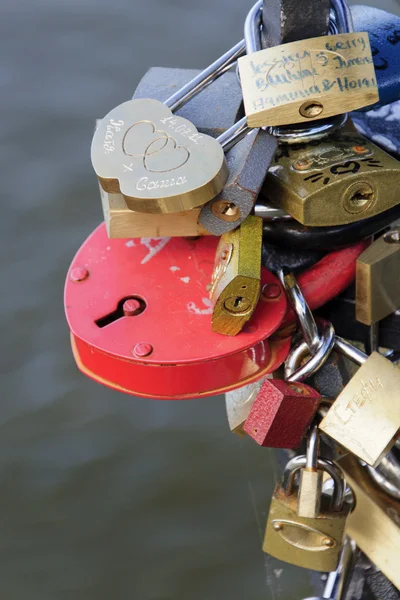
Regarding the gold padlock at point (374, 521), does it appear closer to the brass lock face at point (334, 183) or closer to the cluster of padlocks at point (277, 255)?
the cluster of padlocks at point (277, 255)

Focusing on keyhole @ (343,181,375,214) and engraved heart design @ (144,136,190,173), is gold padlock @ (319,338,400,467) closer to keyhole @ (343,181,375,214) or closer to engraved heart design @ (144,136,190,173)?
keyhole @ (343,181,375,214)

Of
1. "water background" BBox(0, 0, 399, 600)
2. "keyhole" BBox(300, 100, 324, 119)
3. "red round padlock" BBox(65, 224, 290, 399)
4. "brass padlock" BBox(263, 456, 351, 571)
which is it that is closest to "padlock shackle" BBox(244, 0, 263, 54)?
"keyhole" BBox(300, 100, 324, 119)

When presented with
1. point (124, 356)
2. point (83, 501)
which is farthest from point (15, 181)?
point (124, 356)

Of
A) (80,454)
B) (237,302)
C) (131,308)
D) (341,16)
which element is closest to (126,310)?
(131,308)

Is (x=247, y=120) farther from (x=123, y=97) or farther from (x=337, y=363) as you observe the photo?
(x=123, y=97)

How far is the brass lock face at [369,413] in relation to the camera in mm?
1000

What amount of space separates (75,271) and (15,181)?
1179 millimetres

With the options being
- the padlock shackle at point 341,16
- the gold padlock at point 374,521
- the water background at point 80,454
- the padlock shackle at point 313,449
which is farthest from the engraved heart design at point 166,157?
the water background at point 80,454

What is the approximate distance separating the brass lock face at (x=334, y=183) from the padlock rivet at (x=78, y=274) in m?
0.24

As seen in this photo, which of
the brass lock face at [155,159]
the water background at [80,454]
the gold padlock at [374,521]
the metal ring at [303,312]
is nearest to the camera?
the brass lock face at [155,159]

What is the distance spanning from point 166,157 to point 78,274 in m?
0.22

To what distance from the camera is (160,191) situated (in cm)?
94

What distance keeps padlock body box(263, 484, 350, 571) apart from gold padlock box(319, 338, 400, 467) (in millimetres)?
153

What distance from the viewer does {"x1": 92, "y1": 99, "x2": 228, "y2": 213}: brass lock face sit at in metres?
0.94
